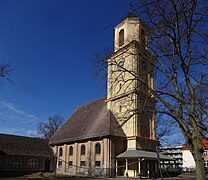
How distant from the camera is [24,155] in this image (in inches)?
1451

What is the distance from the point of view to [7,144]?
3738 cm

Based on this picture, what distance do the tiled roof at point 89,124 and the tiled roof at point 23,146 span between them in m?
1.97

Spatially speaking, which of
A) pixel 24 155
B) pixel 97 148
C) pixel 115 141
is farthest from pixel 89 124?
pixel 24 155

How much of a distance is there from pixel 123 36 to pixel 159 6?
29333 millimetres

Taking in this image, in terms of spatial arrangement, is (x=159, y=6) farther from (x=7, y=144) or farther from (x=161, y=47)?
(x=7, y=144)

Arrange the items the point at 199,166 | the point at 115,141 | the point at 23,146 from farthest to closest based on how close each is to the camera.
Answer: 1. the point at 23,146
2. the point at 115,141
3. the point at 199,166

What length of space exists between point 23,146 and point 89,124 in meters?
11.7

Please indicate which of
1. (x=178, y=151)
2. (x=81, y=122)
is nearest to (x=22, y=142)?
(x=81, y=122)

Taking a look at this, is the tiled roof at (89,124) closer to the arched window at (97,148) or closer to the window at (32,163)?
the arched window at (97,148)

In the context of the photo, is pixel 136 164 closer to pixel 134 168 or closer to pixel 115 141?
pixel 134 168

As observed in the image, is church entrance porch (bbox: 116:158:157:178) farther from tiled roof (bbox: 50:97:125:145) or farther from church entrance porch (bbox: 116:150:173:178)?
tiled roof (bbox: 50:97:125:145)

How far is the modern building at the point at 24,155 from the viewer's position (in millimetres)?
35344

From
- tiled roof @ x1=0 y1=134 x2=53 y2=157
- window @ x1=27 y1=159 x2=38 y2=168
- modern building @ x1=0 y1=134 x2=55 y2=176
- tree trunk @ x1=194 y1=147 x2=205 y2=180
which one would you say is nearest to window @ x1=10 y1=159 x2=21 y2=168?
modern building @ x1=0 y1=134 x2=55 y2=176

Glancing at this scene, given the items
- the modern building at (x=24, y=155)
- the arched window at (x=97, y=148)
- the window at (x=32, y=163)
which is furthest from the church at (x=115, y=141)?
the window at (x=32, y=163)
